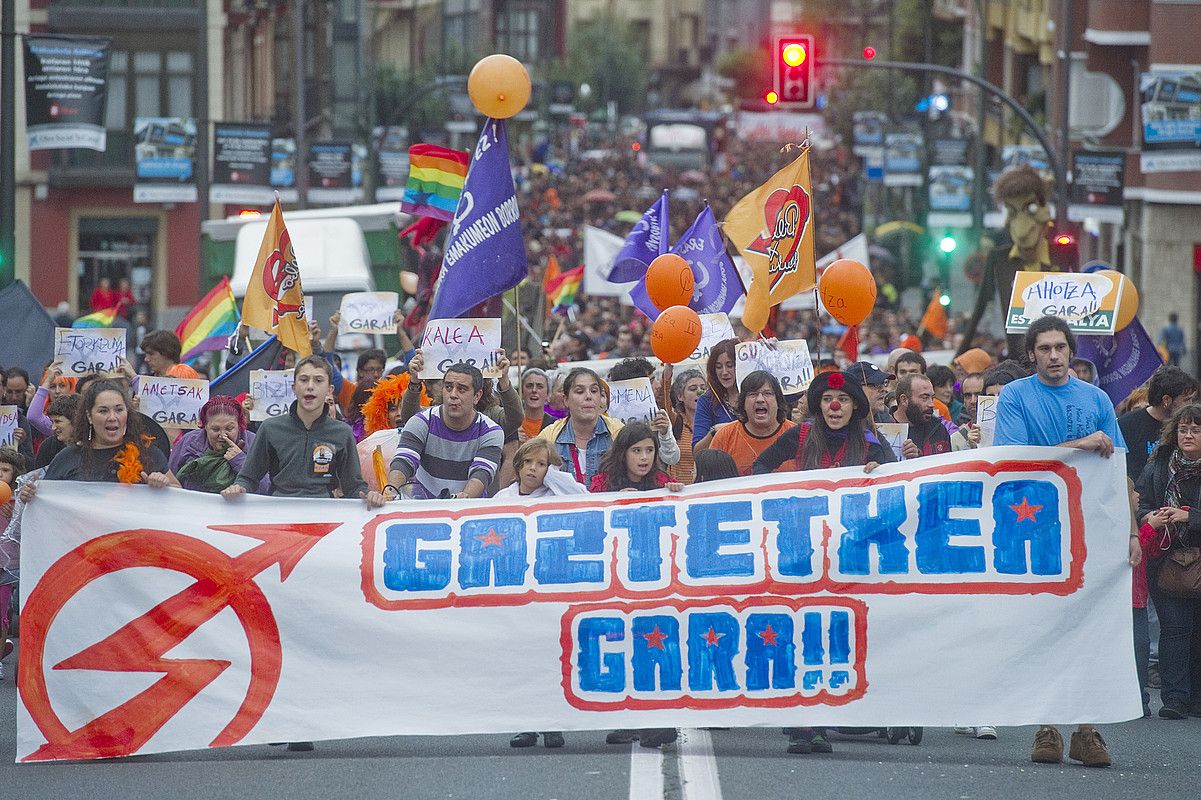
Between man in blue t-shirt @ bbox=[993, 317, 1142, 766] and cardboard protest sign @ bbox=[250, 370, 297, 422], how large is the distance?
430 centimetres

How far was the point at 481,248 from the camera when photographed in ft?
39.3

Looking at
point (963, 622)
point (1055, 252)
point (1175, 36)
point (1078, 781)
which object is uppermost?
point (1175, 36)

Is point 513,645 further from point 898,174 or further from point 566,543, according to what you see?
point 898,174

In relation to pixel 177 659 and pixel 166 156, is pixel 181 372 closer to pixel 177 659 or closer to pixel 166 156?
pixel 177 659

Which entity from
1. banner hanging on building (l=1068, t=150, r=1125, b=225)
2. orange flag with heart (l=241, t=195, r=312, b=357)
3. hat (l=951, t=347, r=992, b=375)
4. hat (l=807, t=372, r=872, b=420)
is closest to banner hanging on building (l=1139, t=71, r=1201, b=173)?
banner hanging on building (l=1068, t=150, r=1125, b=225)

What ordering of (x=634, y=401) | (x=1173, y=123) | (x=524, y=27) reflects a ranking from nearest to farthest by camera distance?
1. (x=634, y=401)
2. (x=1173, y=123)
3. (x=524, y=27)

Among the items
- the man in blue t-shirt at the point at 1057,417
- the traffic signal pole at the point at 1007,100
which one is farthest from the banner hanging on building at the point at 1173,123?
the man in blue t-shirt at the point at 1057,417

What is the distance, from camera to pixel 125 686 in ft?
27.6

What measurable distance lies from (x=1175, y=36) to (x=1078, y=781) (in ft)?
89.6

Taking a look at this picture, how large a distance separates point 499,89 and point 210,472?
3.28 meters

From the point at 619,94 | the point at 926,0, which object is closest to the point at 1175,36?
the point at 926,0

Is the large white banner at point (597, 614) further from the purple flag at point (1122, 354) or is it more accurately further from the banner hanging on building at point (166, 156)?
the banner hanging on building at point (166, 156)

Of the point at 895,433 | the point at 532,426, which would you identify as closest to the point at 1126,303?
the point at 895,433

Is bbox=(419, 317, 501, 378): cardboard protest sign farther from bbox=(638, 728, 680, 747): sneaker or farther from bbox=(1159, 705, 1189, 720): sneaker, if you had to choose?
bbox=(1159, 705, 1189, 720): sneaker
